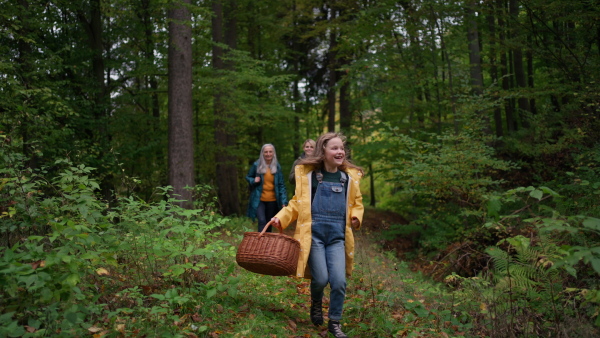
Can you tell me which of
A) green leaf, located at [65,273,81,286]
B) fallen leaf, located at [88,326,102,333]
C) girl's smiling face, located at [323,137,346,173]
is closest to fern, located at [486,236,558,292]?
girl's smiling face, located at [323,137,346,173]

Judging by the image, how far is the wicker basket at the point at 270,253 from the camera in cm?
434

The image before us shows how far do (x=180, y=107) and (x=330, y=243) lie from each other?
6477 millimetres

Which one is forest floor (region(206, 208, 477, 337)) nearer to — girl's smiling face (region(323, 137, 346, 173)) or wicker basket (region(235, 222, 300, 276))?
wicker basket (region(235, 222, 300, 276))

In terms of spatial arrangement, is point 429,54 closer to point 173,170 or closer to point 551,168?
point 551,168

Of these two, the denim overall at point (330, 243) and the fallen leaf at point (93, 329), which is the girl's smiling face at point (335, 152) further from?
the fallen leaf at point (93, 329)

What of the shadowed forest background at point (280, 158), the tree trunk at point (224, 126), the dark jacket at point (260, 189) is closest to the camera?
the shadowed forest background at point (280, 158)

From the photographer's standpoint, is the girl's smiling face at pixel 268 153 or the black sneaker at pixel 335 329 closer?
the black sneaker at pixel 335 329

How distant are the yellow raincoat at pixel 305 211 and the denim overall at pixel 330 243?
0.21ft

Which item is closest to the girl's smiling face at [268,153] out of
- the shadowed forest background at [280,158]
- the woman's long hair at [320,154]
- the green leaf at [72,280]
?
the shadowed forest background at [280,158]

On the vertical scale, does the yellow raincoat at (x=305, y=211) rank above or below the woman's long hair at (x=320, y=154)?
below

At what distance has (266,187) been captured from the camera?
879 cm

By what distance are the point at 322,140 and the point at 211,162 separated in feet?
44.8

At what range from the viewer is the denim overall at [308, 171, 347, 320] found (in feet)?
15.3

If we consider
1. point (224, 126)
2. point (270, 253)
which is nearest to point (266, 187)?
point (270, 253)
